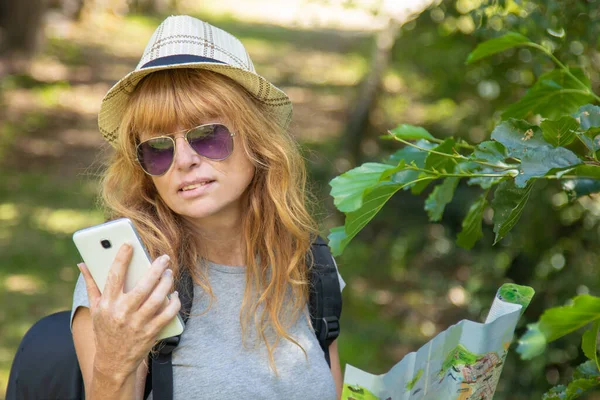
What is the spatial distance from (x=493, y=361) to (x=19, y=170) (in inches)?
302

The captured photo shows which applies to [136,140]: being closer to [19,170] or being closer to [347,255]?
[347,255]

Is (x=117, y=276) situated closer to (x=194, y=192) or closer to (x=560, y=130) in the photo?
(x=194, y=192)

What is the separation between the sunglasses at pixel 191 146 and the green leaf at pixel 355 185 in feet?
2.10

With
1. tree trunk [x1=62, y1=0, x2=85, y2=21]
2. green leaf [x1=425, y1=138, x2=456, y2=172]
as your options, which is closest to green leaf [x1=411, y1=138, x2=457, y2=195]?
green leaf [x1=425, y1=138, x2=456, y2=172]

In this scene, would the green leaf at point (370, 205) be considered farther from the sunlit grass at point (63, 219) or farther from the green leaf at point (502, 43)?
the sunlit grass at point (63, 219)

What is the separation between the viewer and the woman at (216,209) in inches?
77.5

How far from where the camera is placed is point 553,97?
5.68ft

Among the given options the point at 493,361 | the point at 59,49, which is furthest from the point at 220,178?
the point at 59,49

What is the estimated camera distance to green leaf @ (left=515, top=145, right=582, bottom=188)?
1236 millimetres

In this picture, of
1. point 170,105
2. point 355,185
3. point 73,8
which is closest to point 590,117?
point 355,185

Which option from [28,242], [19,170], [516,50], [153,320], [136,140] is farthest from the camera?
[19,170]

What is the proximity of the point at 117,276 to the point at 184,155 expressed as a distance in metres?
0.40

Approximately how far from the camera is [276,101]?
7.21ft

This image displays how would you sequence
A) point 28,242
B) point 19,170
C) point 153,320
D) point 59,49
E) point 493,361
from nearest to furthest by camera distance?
1. point 493,361
2. point 153,320
3. point 28,242
4. point 19,170
5. point 59,49
